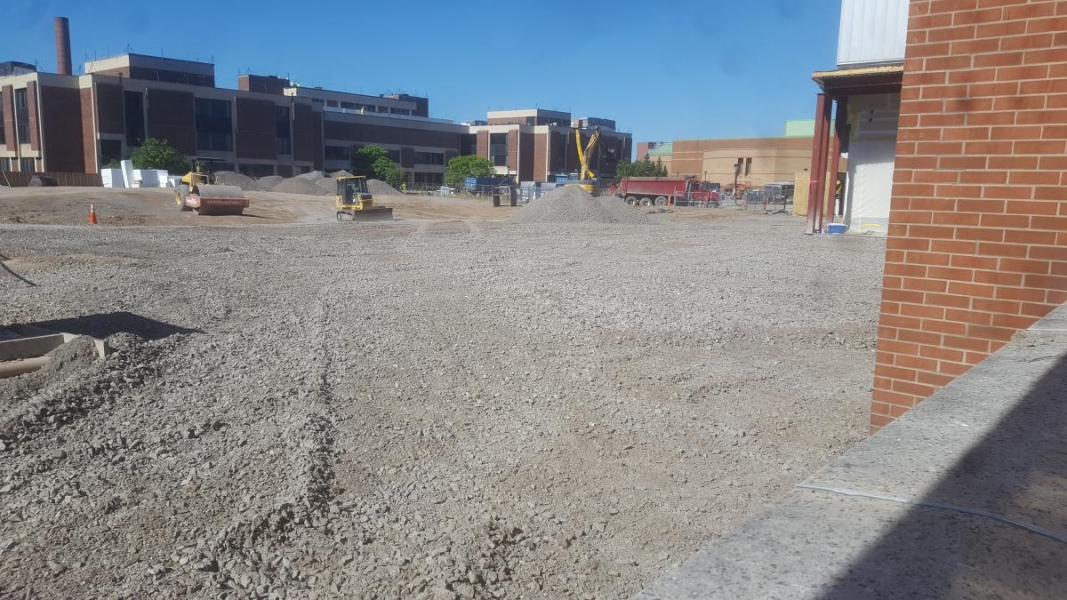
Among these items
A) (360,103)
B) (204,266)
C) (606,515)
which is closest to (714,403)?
(606,515)

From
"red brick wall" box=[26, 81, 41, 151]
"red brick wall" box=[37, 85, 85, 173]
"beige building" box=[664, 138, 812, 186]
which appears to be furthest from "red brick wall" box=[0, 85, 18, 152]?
"beige building" box=[664, 138, 812, 186]

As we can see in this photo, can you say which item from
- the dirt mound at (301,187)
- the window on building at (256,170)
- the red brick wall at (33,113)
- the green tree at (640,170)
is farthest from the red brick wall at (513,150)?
the red brick wall at (33,113)

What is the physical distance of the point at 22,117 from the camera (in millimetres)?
76375

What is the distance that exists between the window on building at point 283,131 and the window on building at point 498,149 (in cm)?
3872

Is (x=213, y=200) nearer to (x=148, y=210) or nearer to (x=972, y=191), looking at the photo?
(x=148, y=210)

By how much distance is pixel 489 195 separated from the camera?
86.1 meters

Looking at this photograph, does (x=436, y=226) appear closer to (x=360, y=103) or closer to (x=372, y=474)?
(x=372, y=474)

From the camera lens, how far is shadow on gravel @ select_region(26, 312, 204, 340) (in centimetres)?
981

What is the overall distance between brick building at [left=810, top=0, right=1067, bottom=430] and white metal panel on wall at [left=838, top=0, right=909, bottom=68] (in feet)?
60.6

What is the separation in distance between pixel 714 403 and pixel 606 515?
247cm

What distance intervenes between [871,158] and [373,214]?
25.2 meters

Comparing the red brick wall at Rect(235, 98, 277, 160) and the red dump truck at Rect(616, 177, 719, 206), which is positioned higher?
the red brick wall at Rect(235, 98, 277, 160)

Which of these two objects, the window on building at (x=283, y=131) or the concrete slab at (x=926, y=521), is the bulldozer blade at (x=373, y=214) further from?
the window on building at (x=283, y=131)

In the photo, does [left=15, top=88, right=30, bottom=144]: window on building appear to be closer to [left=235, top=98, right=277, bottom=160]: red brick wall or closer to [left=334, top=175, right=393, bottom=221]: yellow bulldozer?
[left=235, top=98, right=277, bottom=160]: red brick wall
